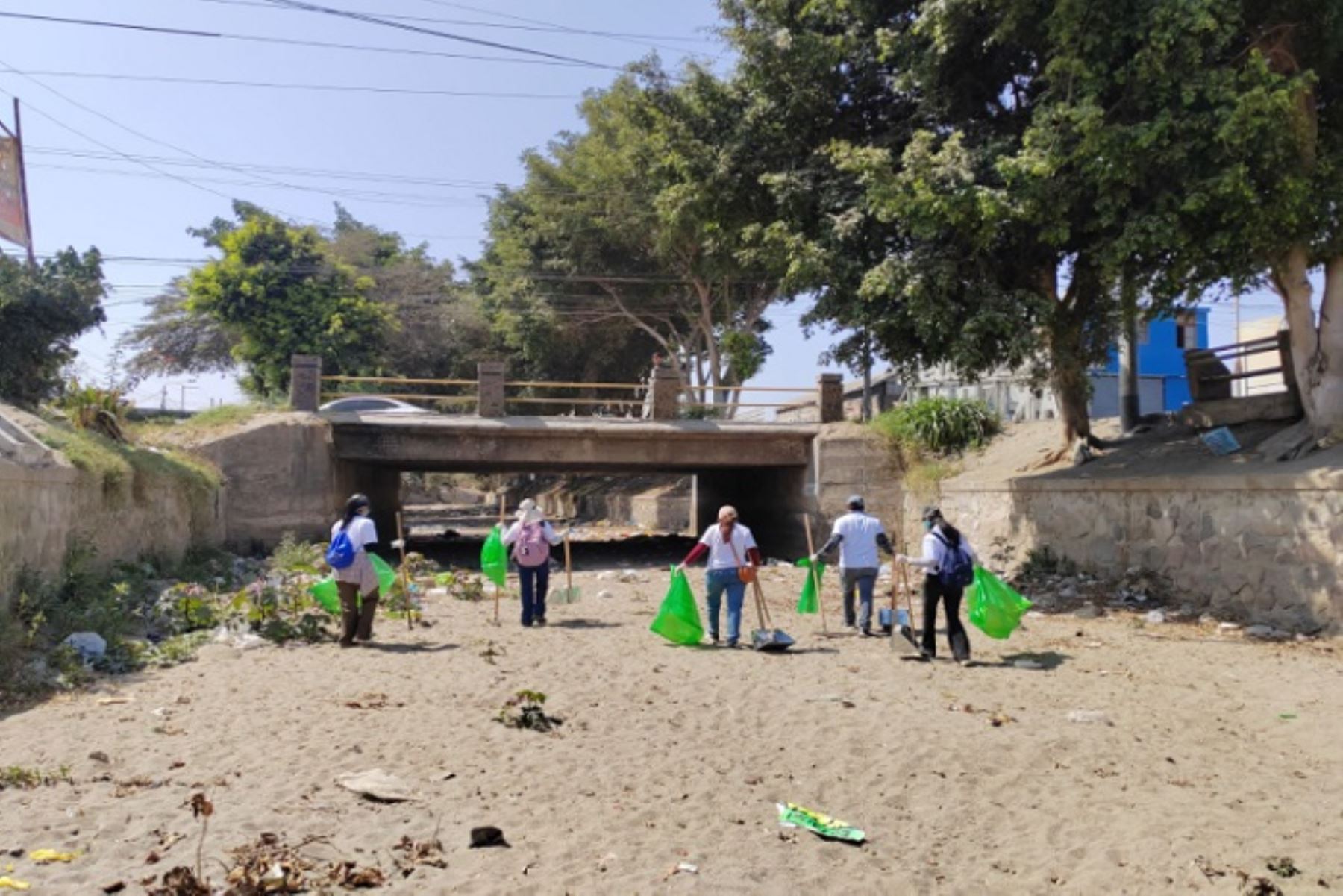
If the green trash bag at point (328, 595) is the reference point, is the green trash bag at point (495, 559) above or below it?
above

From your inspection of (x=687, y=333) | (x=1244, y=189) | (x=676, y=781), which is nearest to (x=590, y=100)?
(x=687, y=333)

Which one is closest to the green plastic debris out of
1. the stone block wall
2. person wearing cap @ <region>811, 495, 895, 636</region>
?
person wearing cap @ <region>811, 495, 895, 636</region>

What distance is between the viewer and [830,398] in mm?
23141

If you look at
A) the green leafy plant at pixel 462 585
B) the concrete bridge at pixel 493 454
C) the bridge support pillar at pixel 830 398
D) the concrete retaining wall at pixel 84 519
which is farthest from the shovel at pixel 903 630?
the bridge support pillar at pixel 830 398

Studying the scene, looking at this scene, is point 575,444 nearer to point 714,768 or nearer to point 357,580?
point 357,580

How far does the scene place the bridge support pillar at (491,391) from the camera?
2236 cm

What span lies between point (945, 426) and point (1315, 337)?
8224 millimetres

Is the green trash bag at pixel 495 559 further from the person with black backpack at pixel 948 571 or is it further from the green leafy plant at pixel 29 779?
the green leafy plant at pixel 29 779

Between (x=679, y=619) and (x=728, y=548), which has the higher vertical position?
(x=728, y=548)

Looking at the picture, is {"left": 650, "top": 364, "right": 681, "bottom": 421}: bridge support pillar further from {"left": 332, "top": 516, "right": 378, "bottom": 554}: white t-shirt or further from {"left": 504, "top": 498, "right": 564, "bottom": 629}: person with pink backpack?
{"left": 332, "top": 516, "right": 378, "bottom": 554}: white t-shirt

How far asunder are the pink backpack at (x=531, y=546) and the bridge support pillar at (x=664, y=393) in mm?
10054

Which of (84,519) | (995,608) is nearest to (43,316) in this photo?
(84,519)

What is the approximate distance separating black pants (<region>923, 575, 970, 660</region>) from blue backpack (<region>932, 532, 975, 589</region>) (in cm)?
6

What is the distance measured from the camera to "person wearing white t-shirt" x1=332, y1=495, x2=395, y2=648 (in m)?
11.0
